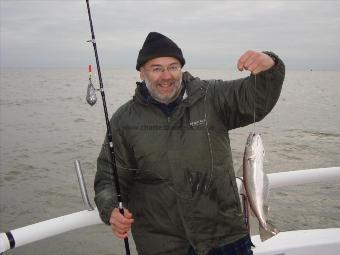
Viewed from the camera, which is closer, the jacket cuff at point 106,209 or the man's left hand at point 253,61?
the man's left hand at point 253,61

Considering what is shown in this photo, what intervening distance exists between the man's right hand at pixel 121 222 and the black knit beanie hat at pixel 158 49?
1.40 m

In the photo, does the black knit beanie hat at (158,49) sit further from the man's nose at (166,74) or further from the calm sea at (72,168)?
the calm sea at (72,168)

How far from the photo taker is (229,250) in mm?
3471

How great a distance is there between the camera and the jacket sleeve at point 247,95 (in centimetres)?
320

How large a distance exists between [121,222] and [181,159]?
28.5 inches

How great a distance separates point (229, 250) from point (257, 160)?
88 centimetres

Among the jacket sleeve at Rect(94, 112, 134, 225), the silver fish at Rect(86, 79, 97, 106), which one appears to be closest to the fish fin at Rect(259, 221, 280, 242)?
the jacket sleeve at Rect(94, 112, 134, 225)

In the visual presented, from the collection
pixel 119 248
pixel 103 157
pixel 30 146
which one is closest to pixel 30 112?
pixel 30 146

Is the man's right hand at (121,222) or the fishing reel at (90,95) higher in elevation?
the fishing reel at (90,95)

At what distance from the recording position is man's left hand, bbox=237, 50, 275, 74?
121 inches

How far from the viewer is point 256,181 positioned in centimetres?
324

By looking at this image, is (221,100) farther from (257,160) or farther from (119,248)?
(119,248)

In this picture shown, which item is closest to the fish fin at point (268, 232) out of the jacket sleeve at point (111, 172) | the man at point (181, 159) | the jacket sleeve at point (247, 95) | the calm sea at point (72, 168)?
the man at point (181, 159)

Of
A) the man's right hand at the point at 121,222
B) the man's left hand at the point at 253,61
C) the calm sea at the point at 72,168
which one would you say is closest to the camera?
the man's left hand at the point at 253,61
